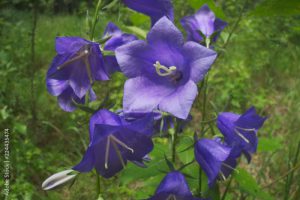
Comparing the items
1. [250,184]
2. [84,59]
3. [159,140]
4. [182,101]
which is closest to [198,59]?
[182,101]

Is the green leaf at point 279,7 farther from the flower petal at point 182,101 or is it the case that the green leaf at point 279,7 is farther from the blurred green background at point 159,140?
the flower petal at point 182,101

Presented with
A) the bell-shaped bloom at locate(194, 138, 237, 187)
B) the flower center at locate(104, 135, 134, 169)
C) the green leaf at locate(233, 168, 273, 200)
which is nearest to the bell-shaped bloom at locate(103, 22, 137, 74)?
the flower center at locate(104, 135, 134, 169)

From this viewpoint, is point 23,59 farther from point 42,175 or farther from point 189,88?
point 189,88

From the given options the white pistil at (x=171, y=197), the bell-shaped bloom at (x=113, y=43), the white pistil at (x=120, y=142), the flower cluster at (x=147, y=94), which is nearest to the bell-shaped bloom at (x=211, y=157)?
the flower cluster at (x=147, y=94)

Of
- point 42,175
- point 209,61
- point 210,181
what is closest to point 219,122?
point 210,181

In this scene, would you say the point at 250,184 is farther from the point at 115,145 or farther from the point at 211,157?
the point at 115,145

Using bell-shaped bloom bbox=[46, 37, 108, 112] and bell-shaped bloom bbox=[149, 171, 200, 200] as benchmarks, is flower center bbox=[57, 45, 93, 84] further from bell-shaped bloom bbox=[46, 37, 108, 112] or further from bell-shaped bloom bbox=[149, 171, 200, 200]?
bell-shaped bloom bbox=[149, 171, 200, 200]
